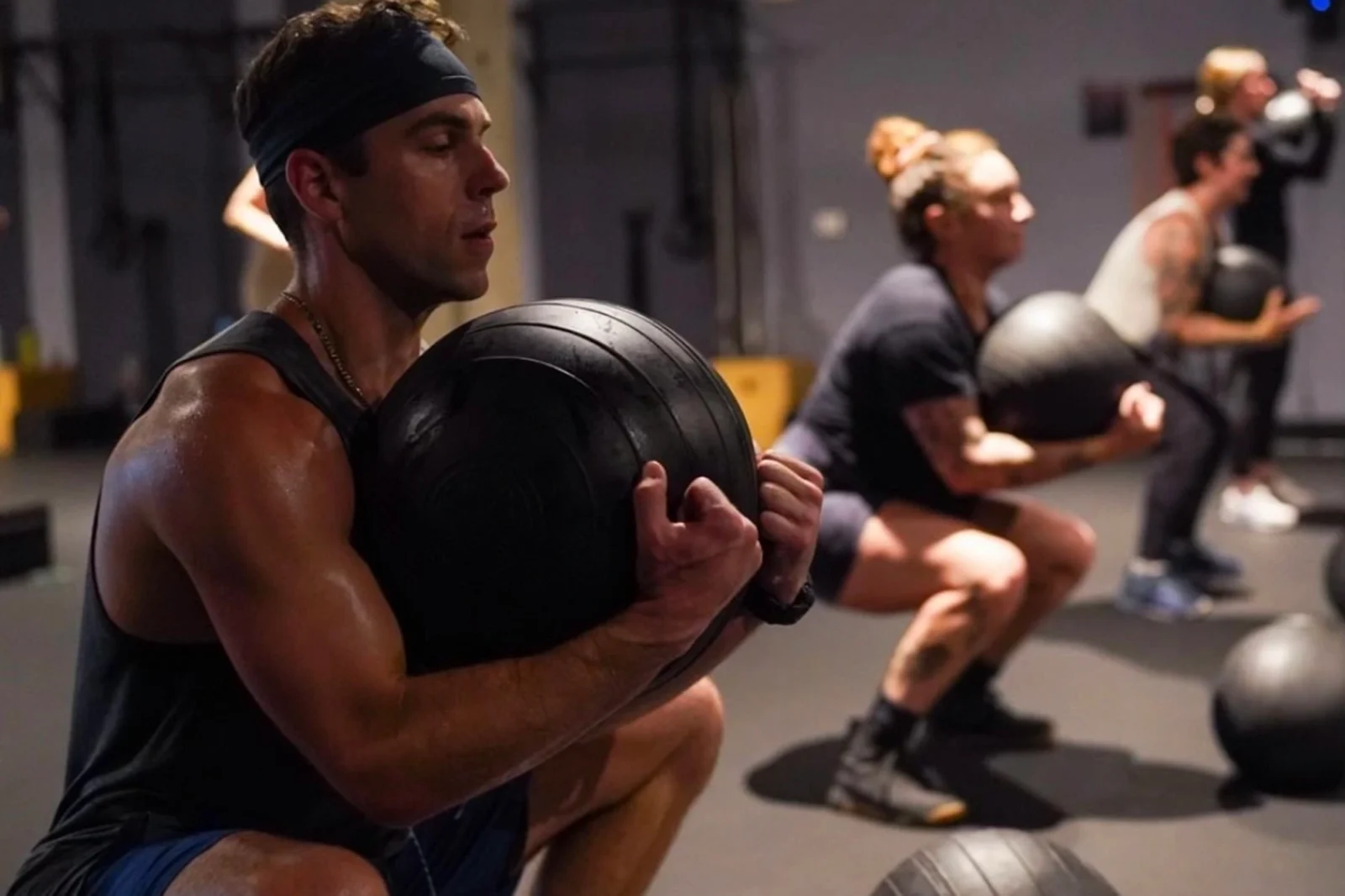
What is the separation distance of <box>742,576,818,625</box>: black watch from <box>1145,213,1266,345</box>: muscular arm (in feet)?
8.28

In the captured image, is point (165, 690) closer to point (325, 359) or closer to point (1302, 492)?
point (325, 359)

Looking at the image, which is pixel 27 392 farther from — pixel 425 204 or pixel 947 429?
pixel 425 204

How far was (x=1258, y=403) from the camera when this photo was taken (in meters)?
4.93

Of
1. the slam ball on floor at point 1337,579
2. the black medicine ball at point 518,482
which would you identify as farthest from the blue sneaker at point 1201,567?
the black medicine ball at point 518,482

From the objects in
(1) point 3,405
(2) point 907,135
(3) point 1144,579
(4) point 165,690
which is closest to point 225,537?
(4) point 165,690

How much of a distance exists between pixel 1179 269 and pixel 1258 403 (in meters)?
1.49

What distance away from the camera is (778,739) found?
2.86m

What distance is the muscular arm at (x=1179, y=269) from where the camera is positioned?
3.61m

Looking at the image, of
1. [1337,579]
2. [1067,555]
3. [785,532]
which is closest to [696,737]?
[785,532]

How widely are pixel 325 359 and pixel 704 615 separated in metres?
0.41

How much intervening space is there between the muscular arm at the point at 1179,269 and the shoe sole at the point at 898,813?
5.75 feet

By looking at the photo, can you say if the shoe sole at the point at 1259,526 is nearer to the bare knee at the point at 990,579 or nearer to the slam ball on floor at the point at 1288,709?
the slam ball on floor at the point at 1288,709

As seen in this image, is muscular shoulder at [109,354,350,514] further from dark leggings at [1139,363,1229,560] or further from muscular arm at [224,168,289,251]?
dark leggings at [1139,363,1229,560]

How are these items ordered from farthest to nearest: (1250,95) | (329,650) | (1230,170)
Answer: (1250,95) < (1230,170) < (329,650)
